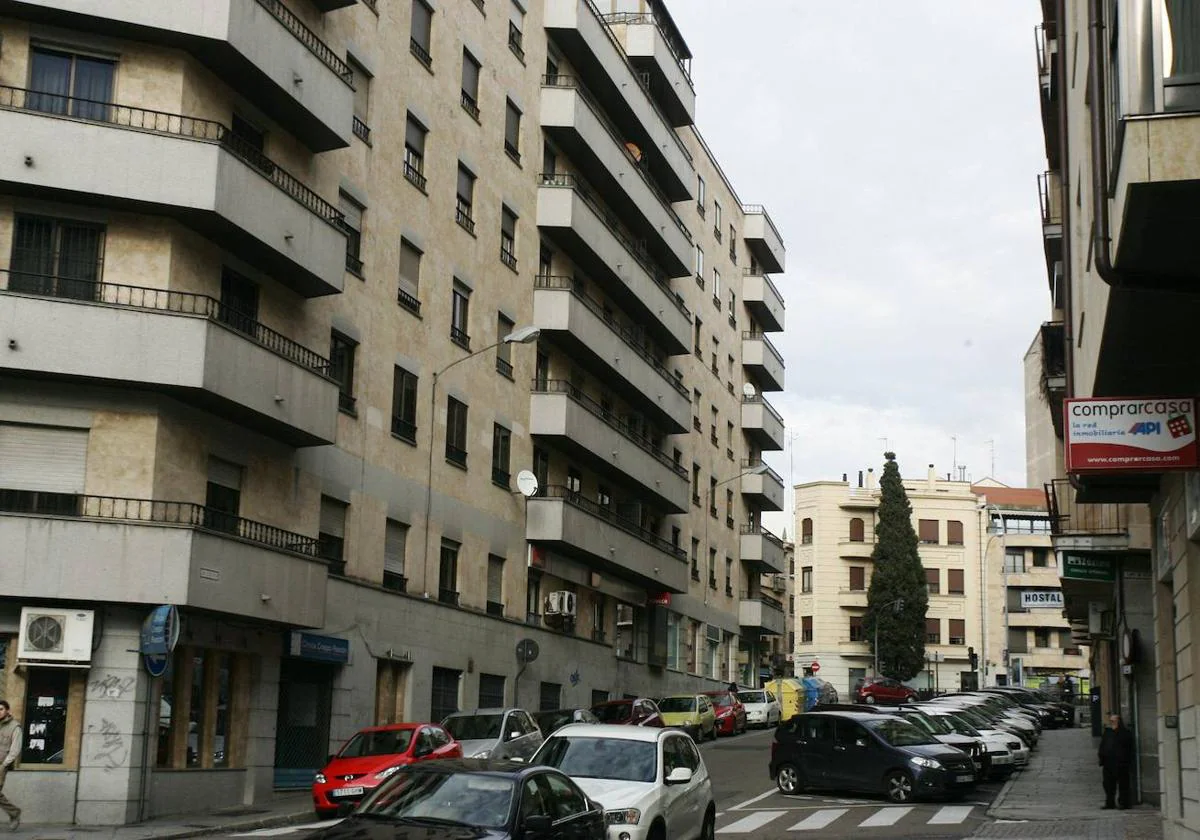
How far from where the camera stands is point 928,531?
101500 millimetres

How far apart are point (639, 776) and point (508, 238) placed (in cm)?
2513

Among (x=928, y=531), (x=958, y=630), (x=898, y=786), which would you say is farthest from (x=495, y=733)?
(x=958, y=630)

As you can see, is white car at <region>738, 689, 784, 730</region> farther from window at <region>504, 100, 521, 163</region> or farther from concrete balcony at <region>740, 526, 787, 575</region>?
window at <region>504, 100, 521, 163</region>

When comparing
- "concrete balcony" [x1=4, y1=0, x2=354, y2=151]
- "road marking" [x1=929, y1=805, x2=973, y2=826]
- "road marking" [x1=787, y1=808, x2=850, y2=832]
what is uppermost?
"concrete balcony" [x1=4, y1=0, x2=354, y2=151]

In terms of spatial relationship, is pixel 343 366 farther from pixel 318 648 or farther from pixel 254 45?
pixel 254 45

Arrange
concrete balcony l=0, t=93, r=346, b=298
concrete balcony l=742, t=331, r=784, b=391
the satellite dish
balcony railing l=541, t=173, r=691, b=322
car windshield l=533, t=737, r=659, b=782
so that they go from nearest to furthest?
car windshield l=533, t=737, r=659, b=782, concrete balcony l=0, t=93, r=346, b=298, the satellite dish, balcony railing l=541, t=173, r=691, b=322, concrete balcony l=742, t=331, r=784, b=391

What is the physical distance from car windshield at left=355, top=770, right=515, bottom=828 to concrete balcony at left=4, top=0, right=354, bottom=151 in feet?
50.2

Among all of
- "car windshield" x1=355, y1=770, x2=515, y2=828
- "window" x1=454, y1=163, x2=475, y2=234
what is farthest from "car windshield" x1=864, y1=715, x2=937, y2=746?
"car windshield" x1=355, y1=770, x2=515, y2=828

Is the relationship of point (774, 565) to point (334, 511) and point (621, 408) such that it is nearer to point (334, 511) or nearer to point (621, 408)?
point (621, 408)

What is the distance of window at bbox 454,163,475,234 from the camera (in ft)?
120

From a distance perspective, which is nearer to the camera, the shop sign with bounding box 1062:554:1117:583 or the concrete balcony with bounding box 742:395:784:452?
the shop sign with bounding box 1062:554:1117:583

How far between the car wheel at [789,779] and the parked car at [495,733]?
4921 millimetres

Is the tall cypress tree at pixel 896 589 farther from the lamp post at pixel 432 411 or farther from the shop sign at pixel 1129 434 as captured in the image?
the shop sign at pixel 1129 434

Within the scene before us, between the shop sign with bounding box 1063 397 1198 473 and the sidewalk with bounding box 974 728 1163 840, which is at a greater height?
the shop sign with bounding box 1063 397 1198 473
